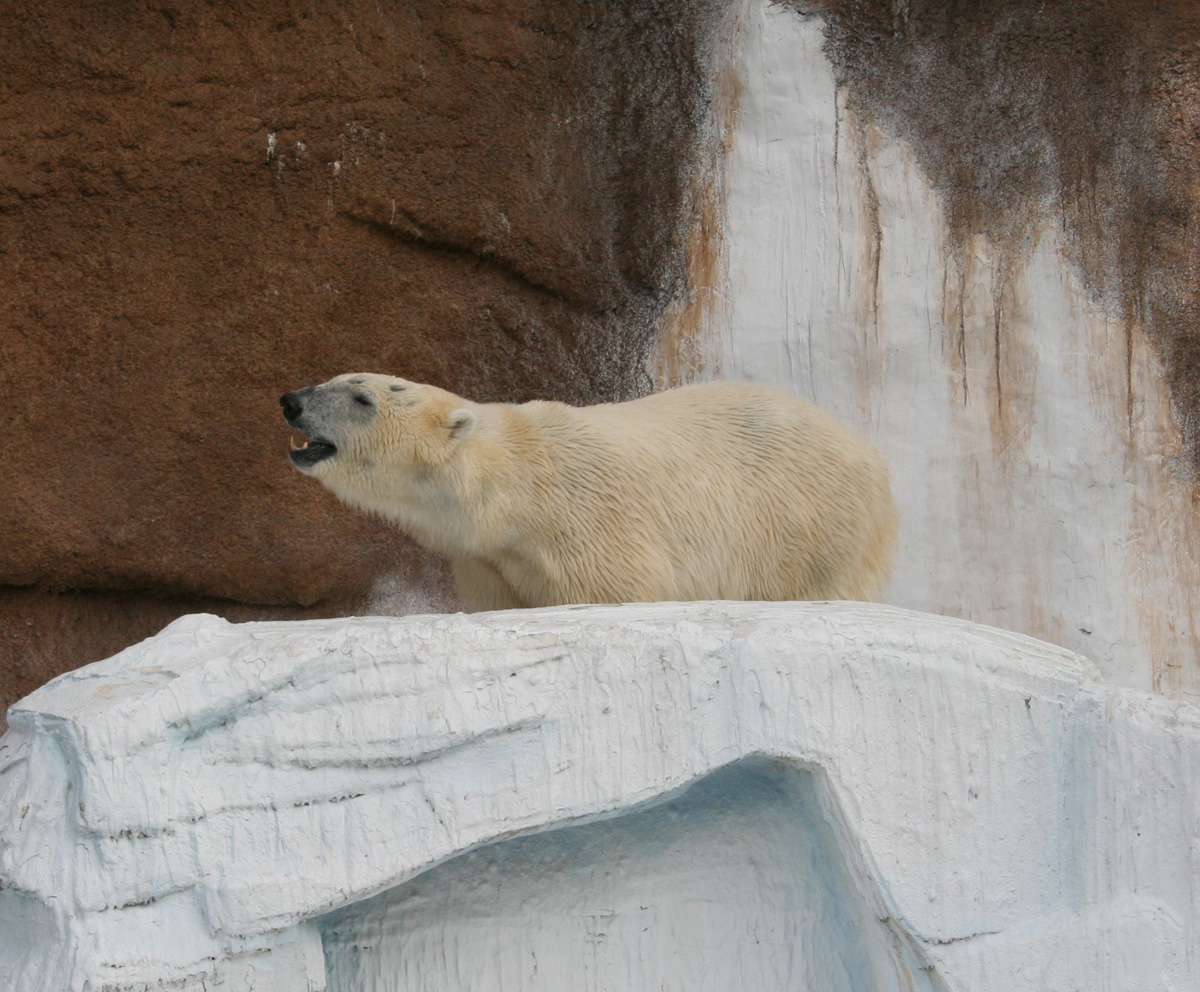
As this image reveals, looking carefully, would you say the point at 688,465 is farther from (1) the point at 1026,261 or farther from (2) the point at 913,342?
(1) the point at 1026,261

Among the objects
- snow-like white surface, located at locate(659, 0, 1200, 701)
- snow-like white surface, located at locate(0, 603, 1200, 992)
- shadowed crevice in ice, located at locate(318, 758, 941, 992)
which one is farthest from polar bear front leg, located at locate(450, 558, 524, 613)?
snow-like white surface, located at locate(659, 0, 1200, 701)

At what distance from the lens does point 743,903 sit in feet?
8.50

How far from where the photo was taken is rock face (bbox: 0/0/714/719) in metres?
4.23

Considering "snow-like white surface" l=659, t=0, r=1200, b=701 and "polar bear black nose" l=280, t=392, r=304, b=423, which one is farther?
"snow-like white surface" l=659, t=0, r=1200, b=701

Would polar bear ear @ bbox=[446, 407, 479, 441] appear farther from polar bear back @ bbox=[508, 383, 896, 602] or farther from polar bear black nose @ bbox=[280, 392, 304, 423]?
polar bear black nose @ bbox=[280, 392, 304, 423]

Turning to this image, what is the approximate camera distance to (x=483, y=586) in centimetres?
360


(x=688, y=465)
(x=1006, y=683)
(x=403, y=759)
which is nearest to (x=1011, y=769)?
(x=1006, y=683)

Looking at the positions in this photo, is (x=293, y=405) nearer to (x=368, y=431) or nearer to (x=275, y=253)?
(x=368, y=431)

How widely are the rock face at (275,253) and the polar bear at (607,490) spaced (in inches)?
43.5

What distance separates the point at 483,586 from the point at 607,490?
0.47 meters

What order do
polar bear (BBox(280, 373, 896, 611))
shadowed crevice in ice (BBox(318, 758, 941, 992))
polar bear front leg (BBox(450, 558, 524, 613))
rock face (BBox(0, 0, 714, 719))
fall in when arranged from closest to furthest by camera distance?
shadowed crevice in ice (BBox(318, 758, 941, 992)) → polar bear (BBox(280, 373, 896, 611)) → polar bear front leg (BBox(450, 558, 524, 613)) → rock face (BBox(0, 0, 714, 719))

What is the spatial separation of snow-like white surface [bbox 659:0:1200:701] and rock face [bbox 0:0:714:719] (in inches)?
17.1

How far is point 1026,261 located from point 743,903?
310 centimetres

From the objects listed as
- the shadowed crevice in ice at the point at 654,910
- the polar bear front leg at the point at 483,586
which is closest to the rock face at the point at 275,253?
the polar bear front leg at the point at 483,586
